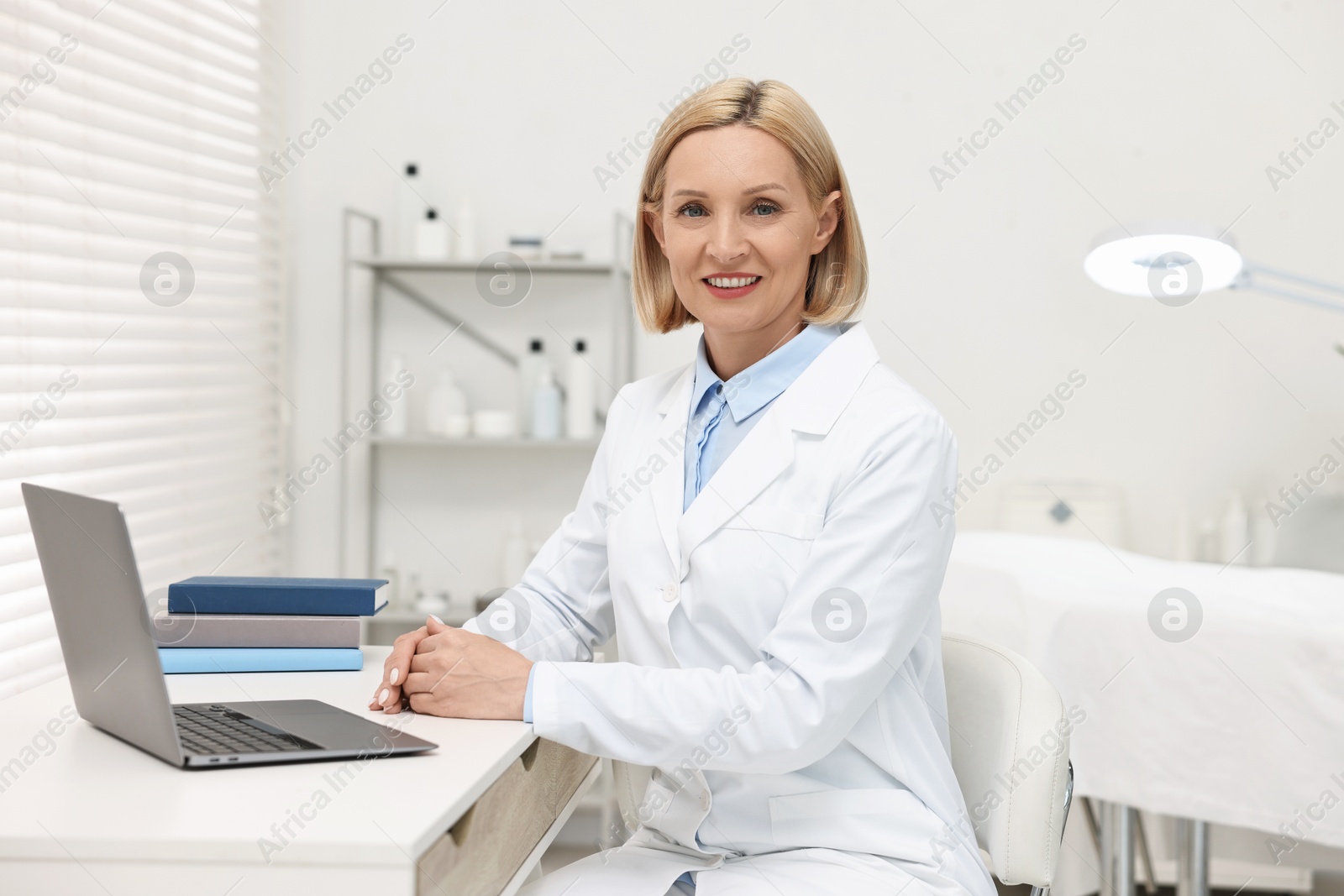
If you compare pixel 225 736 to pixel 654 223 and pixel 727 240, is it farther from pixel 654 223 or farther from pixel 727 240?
pixel 654 223

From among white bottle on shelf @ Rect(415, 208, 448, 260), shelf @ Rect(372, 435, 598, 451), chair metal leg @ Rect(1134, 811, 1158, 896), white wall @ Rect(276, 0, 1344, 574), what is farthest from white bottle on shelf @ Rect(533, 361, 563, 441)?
chair metal leg @ Rect(1134, 811, 1158, 896)

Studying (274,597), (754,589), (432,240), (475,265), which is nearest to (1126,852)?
(754,589)

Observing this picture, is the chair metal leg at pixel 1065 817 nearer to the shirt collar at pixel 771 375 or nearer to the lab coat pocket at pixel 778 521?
the lab coat pocket at pixel 778 521

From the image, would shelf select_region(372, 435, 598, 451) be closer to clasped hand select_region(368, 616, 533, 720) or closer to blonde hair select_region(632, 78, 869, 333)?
blonde hair select_region(632, 78, 869, 333)

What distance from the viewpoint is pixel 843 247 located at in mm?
1337

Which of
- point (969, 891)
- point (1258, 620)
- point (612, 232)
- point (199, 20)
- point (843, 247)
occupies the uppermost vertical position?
point (199, 20)

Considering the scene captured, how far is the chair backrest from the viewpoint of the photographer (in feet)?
3.54

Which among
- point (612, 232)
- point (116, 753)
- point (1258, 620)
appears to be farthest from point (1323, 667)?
point (612, 232)

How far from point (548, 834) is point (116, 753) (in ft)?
1.35

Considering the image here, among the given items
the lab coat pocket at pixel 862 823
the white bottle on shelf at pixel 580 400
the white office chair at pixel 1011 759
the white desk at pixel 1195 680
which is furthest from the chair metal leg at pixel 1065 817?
the white bottle on shelf at pixel 580 400

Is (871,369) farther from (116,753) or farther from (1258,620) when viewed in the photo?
(1258,620)

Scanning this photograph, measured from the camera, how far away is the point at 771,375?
1271mm

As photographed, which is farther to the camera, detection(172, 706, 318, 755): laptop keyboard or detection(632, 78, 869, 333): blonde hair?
detection(632, 78, 869, 333): blonde hair

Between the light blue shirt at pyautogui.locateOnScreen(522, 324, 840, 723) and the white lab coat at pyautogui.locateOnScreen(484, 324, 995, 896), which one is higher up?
the light blue shirt at pyautogui.locateOnScreen(522, 324, 840, 723)
